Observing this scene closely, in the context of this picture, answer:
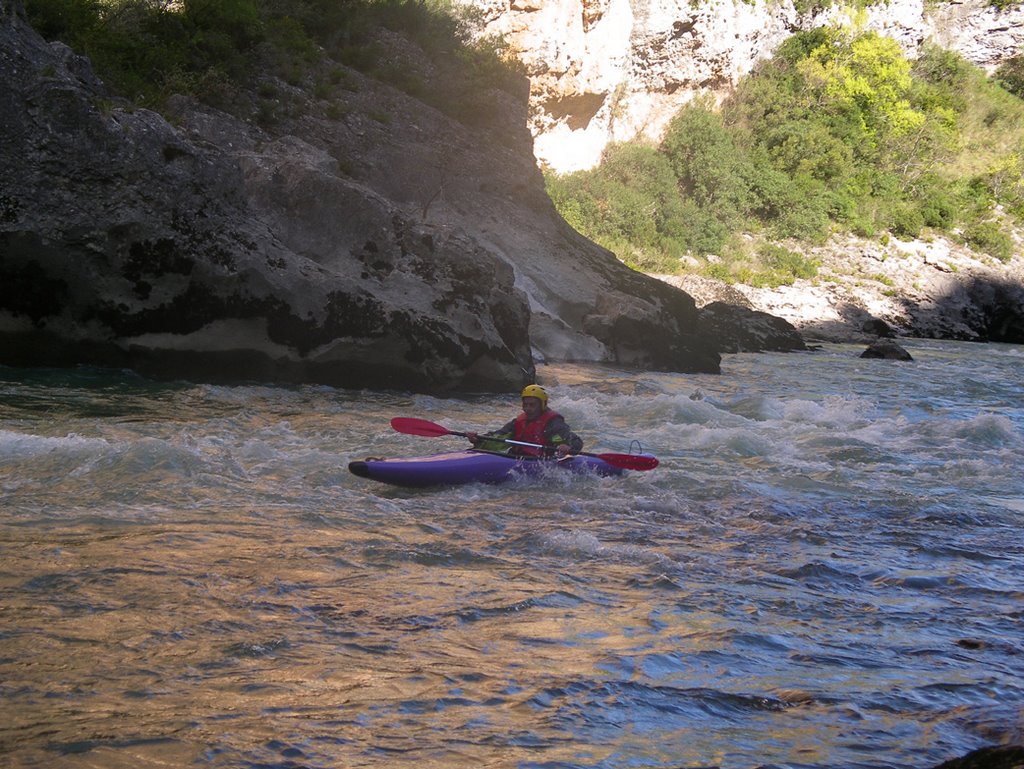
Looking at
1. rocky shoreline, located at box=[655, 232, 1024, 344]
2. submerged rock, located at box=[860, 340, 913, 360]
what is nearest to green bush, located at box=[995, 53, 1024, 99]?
rocky shoreline, located at box=[655, 232, 1024, 344]

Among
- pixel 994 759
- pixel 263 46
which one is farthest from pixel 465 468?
pixel 263 46

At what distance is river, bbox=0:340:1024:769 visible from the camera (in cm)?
298

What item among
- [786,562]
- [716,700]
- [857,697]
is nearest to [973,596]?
[786,562]

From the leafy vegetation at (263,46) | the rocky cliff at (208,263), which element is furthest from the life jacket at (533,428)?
the leafy vegetation at (263,46)

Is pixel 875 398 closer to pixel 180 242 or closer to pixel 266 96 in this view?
pixel 180 242

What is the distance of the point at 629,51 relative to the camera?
31531 mm

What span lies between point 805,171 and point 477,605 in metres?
30.3

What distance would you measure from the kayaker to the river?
0.50 meters

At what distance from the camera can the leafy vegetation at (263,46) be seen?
1459 centimetres

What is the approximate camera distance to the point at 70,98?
9.97 metres

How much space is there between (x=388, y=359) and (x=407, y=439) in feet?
8.56

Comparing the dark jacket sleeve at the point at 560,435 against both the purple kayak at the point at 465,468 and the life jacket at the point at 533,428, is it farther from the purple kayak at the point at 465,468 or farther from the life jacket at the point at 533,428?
the purple kayak at the point at 465,468

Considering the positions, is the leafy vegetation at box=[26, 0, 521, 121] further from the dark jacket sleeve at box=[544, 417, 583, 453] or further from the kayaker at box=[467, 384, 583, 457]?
the dark jacket sleeve at box=[544, 417, 583, 453]

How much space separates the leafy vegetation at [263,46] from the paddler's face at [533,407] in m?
8.52
